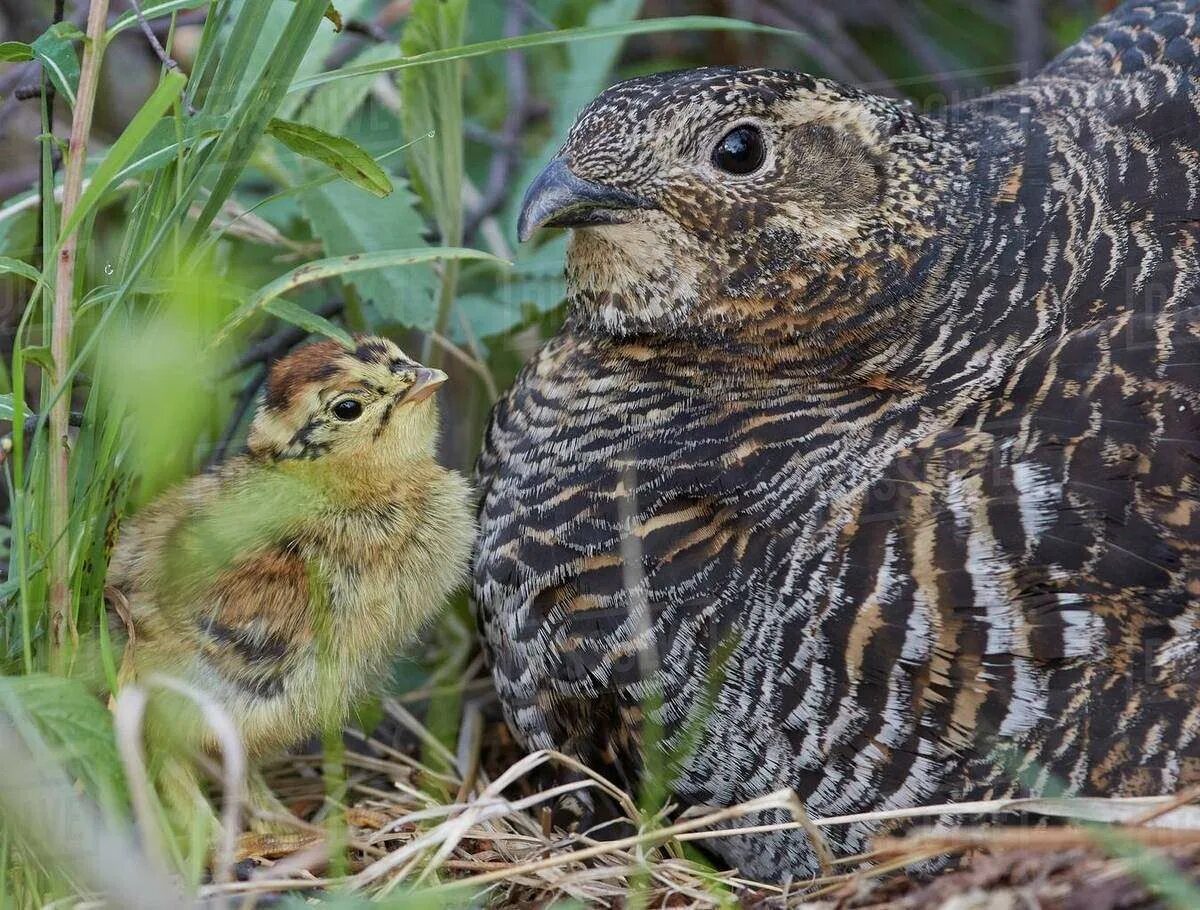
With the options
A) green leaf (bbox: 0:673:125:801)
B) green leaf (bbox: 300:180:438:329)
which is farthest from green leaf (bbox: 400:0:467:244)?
green leaf (bbox: 0:673:125:801)

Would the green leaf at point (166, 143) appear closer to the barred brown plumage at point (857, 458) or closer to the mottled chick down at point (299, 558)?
the mottled chick down at point (299, 558)

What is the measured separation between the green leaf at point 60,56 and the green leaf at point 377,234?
2.97ft

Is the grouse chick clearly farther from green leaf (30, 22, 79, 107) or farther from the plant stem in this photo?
green leaf (30, 22, 79, 107)

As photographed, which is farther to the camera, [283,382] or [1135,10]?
[1135,10]

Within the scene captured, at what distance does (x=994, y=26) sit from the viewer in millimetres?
5723

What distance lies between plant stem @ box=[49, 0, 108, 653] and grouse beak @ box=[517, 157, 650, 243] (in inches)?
31.6

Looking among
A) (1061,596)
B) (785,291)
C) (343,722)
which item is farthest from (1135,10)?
(343,722)

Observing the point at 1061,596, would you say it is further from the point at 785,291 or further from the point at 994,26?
the point at 994,26

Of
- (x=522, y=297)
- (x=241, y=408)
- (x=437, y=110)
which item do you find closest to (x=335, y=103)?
(x=437, y=110)

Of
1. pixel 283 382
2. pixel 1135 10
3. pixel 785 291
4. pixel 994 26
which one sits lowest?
pixel 283 382

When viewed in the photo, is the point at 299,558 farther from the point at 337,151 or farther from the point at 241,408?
the point at 241,408

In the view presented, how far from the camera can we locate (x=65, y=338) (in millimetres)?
2580

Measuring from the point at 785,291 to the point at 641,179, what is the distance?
357 millimetres

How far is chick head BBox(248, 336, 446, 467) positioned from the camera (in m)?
2.84
